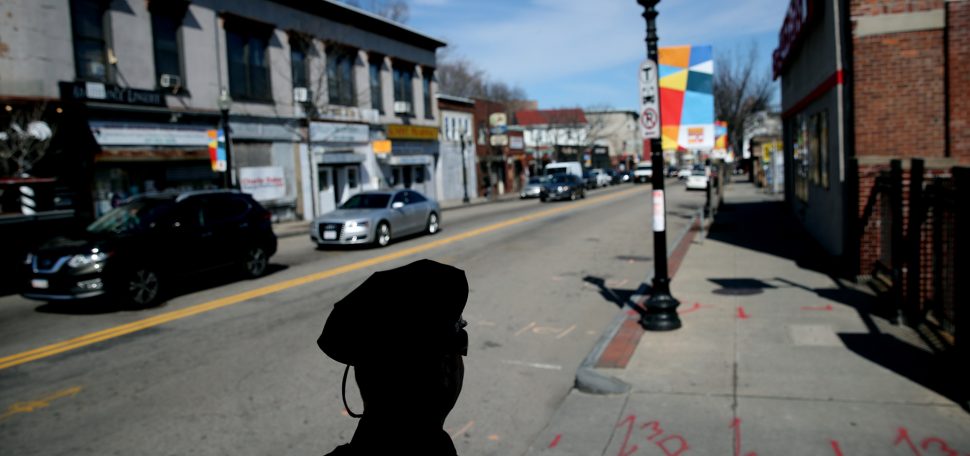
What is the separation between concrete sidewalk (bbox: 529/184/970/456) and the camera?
499 cm

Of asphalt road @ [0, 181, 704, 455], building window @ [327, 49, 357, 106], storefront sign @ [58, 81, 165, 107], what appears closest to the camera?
asphalt road @ [0, 181, 704, 455]

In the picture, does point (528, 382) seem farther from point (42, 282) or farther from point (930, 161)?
point (42, 282)

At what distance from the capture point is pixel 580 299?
36.4ft

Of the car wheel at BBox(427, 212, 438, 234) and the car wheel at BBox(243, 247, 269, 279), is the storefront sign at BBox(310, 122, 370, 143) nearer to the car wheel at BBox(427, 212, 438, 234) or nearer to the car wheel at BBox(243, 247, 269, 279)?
the car wheel at BBox(427, 212, 438, 234)

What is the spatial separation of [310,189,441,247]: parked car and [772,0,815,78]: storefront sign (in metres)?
10.4

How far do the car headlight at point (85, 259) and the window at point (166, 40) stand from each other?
1452 cm

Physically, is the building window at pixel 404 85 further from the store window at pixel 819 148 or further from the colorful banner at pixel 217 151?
the store window at pixel 819 148

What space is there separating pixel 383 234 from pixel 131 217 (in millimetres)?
7504

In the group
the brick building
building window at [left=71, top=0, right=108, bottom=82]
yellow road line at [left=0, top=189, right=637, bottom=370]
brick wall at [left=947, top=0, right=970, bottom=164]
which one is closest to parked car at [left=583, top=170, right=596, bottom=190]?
yellow road line at [left=0, top=189, right=637, bottom=370]

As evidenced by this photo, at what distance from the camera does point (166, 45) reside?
76.8ft

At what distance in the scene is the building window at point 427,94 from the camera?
4053 cm

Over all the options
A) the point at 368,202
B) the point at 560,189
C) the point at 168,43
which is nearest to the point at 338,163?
the point at 168,43

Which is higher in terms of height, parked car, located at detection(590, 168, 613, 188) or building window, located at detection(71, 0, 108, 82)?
building window, located at detection(71, 0, 108, 82)

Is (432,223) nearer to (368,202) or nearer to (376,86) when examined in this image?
(368,202)
